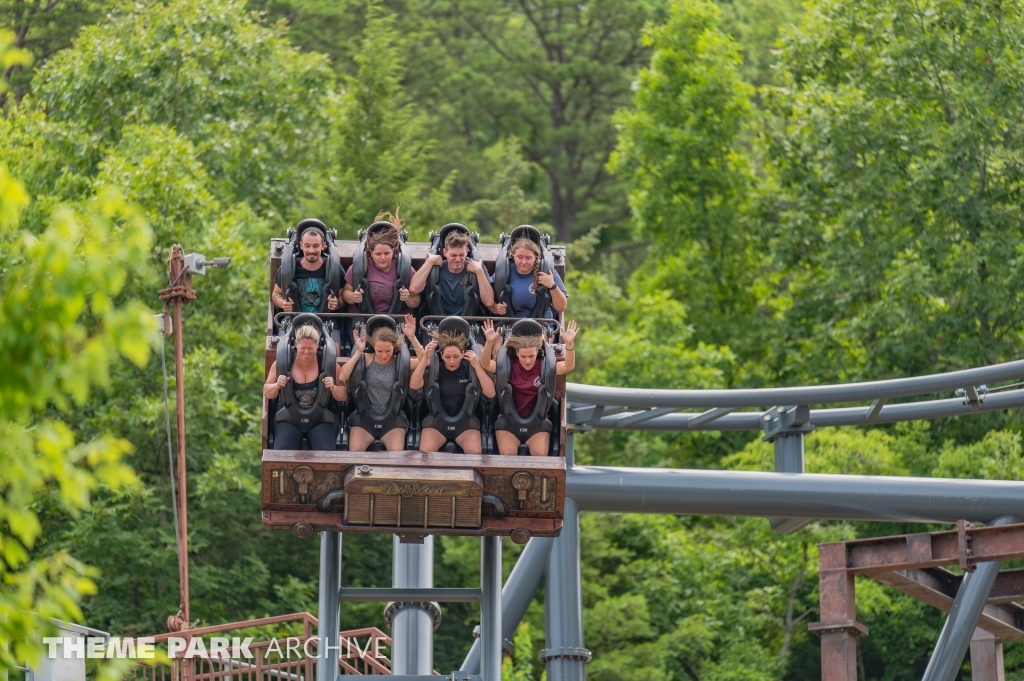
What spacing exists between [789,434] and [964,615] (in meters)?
2.02

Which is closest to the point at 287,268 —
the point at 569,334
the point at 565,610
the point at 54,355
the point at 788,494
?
the point at 569,334

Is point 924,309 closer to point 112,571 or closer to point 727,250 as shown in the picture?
point 727,250

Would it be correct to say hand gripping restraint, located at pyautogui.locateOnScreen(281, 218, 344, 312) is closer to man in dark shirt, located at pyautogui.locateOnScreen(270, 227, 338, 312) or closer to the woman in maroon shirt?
man in dark shirt, located at pyautogui.locateOnScreen(270, 227, 338, 312)

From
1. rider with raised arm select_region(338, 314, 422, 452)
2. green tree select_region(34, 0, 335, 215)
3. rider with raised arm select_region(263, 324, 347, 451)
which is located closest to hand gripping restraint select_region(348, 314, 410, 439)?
rider with raised arm select_region(338, 314, 422, 452)

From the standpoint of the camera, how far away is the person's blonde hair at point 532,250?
1088 centimetres

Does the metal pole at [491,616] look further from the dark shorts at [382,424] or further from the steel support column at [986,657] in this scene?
the steel support column at [986,657]

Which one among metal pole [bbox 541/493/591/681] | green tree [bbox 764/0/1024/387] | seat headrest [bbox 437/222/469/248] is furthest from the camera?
green tree [bbox 764/0/1024/387]

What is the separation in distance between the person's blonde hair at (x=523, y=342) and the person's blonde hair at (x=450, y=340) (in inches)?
11.0

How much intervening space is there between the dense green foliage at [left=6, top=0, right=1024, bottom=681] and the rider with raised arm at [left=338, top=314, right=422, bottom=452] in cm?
836

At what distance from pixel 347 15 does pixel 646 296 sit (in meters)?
12.3

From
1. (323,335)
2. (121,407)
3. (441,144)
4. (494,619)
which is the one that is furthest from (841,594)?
(441,144)

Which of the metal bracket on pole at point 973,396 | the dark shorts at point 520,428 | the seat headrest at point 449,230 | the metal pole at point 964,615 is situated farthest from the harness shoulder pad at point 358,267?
the metal bracket on pole at point 973,396

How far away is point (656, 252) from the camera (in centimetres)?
3331

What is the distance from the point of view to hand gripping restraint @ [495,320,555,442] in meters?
10.2
